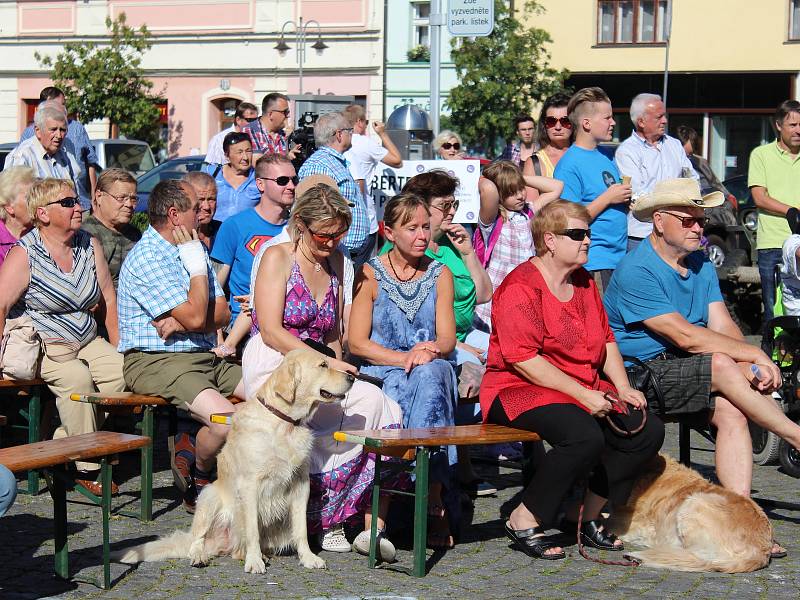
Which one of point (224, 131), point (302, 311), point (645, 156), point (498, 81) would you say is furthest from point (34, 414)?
point (498, 81)

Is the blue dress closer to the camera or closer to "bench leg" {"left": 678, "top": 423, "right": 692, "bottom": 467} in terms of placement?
"bench leg" {"left": 678, "top": 423, "right": 692, "bottom": 467}

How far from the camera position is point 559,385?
608 cm

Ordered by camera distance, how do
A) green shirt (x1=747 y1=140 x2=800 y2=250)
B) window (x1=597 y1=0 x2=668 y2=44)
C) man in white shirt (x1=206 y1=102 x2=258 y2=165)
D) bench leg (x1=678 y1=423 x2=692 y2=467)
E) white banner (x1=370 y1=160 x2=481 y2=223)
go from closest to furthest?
bench leg (x1=678 y1=423 x2=692 y2=467)
green shirt (x1=747 y1=140 x2=800 y2=250)
white banner (x1=370 y1=160 x2=481 y2=223)
man in white shirt (x1=206 y1=102 x2=258 y2=165)
window (x1=597 y1=0 x2=668 y2=44)

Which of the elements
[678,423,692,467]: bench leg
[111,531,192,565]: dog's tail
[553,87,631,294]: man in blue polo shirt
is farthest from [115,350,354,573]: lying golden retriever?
[553,87,631,294]: man in blue polo shirt

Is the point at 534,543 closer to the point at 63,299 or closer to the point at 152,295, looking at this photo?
the point at 152,295

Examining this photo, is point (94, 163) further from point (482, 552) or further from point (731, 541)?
point (731, 541)

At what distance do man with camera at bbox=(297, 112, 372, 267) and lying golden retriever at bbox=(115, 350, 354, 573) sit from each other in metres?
3.53

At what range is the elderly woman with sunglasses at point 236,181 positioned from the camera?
9.79 m

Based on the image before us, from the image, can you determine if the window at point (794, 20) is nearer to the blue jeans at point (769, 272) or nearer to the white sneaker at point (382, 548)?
the blue jeans at point (769, 272)

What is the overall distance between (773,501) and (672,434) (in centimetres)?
217

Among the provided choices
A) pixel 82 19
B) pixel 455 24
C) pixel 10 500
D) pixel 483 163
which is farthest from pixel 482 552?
pixel 82 19

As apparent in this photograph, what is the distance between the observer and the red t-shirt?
6.12m

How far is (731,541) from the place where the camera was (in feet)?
18.9

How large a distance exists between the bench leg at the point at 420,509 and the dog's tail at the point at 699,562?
1086 mm
